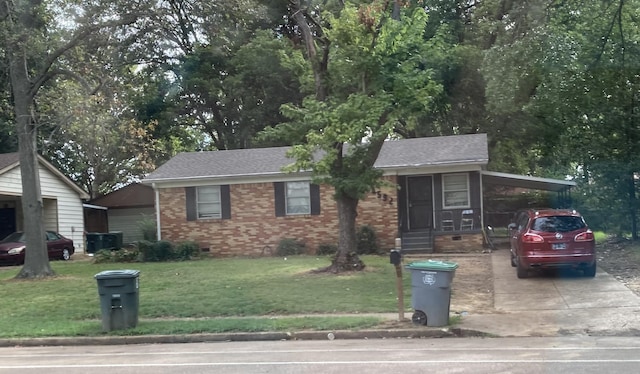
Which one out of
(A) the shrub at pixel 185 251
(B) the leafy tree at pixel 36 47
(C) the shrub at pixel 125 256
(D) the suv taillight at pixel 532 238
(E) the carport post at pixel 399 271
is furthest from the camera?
(C) the shrub at pixel 125 256

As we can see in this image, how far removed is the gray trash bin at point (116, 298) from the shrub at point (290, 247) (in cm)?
1191

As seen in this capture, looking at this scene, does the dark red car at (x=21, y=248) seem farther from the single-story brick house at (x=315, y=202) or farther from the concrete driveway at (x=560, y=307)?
the concrete driveway at (x=560, y=307)

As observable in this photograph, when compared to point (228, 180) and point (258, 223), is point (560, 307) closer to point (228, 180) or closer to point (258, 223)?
point (258, 223)

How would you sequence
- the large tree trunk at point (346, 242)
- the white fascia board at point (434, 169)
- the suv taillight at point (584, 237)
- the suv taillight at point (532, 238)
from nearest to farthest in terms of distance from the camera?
1. the suv taillight at point (584, 237)
2. the suv taillight at point (532, 238)
3. the large tree trunk at point (346, 242)
4. the white fascia board at point (434, 169)

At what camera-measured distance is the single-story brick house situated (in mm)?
23109

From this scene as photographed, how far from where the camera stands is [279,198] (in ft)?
79.7

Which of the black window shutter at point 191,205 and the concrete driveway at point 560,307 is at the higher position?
the black window shutter at point 191,205

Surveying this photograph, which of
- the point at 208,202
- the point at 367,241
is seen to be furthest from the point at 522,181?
the point at 208,202

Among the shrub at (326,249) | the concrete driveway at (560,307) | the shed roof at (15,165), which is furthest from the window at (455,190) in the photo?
the shed roof at (15,165)

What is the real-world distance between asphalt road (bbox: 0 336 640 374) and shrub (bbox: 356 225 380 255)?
1195 centimetres

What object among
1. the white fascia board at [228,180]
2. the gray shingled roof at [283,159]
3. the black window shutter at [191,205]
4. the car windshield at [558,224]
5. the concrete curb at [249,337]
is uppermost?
the gray shingled roof at [283,159]

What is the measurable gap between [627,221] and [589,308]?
11838mm

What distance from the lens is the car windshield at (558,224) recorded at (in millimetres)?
15469

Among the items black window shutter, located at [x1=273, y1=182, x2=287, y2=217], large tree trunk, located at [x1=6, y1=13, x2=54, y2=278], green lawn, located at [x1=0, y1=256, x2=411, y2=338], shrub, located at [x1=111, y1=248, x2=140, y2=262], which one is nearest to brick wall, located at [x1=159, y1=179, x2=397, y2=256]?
black window shutter, located at [x1=273, y1=182, x2=287, y2=217]
